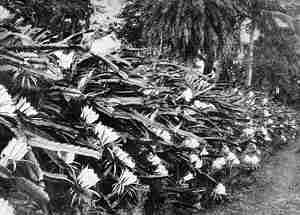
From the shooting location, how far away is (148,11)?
44.0ft

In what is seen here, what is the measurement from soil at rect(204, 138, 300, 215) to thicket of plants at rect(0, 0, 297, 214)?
1.29 feet

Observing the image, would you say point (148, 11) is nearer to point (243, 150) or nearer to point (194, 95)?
point (243, 150)

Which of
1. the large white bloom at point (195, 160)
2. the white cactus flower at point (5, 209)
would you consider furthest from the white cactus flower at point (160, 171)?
the white cactus flower at point (5, 209)

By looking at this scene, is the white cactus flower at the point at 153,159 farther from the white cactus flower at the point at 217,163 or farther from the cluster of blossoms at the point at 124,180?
the white cactus flower at the point at 217,163

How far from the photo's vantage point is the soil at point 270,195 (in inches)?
227

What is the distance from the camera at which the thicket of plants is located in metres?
2.37

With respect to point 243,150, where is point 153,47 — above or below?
above

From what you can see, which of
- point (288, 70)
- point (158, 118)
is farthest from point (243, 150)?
point (288, 70)

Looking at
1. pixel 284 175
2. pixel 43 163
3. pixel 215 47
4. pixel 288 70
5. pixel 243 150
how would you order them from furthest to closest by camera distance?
pixel 288 70, pixel 215 47, pixel 284 175, pixel 243 150, pixel 43 163

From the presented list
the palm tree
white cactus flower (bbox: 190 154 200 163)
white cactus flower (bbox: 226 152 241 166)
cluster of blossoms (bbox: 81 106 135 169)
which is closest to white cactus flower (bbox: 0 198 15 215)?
cluster of blossoms (bbox: 81 106 135 169)

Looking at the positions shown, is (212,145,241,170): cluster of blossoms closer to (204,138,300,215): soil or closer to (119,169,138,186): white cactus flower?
(204,138,300,215): soil

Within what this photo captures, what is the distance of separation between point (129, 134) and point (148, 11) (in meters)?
10.2

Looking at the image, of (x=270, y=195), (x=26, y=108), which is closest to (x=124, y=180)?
(x=26, y=108)

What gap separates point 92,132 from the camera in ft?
10.6
